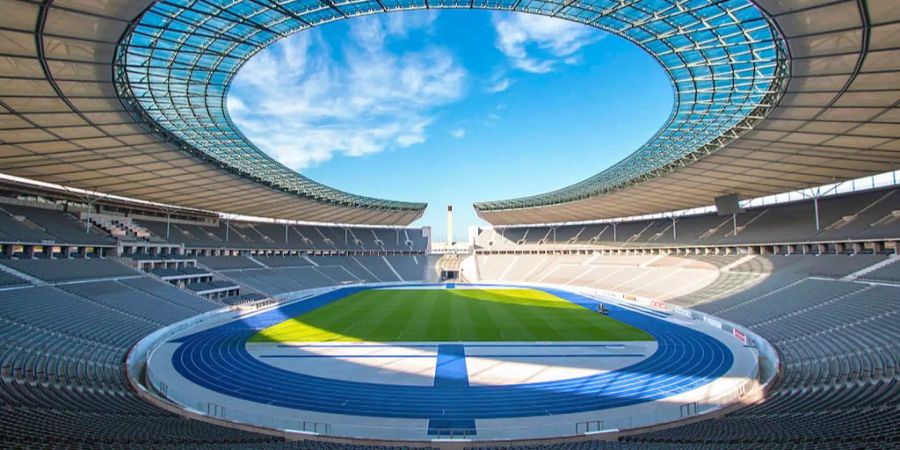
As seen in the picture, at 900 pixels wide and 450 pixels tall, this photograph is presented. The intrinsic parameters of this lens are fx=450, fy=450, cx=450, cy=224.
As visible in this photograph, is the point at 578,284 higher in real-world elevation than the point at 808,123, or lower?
lower

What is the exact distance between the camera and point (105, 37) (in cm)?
1423

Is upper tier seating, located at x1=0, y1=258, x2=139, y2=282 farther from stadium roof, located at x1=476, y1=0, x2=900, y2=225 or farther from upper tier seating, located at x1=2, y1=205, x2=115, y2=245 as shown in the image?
stadium roof, located at x1=476, y1=0, x2=900, y2=225

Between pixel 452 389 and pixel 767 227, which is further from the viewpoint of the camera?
pixel 767 227

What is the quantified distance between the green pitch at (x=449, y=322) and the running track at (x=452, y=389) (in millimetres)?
4732

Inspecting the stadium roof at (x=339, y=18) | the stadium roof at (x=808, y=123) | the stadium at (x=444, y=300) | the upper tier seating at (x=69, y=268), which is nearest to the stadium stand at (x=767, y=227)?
the stadium at (x=444, y=300)

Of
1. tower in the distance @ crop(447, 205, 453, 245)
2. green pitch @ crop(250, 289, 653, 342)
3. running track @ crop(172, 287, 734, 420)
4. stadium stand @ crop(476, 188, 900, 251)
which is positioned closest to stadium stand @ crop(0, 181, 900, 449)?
stadium stand @ crop(476, 188, 900, 251)

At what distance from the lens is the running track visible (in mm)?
15805

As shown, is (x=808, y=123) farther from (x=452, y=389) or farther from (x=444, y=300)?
(x=444, y=300)

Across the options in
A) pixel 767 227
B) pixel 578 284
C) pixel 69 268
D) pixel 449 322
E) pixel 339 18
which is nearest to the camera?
pixel 339 18

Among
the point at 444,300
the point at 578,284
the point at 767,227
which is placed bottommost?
the point at 444,300

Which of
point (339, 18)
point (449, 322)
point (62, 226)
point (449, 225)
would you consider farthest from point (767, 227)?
point (62, 226)

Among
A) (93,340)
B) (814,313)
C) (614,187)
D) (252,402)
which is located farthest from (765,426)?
(614,187)

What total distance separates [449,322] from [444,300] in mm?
13872

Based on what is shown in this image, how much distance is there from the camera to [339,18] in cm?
1844
